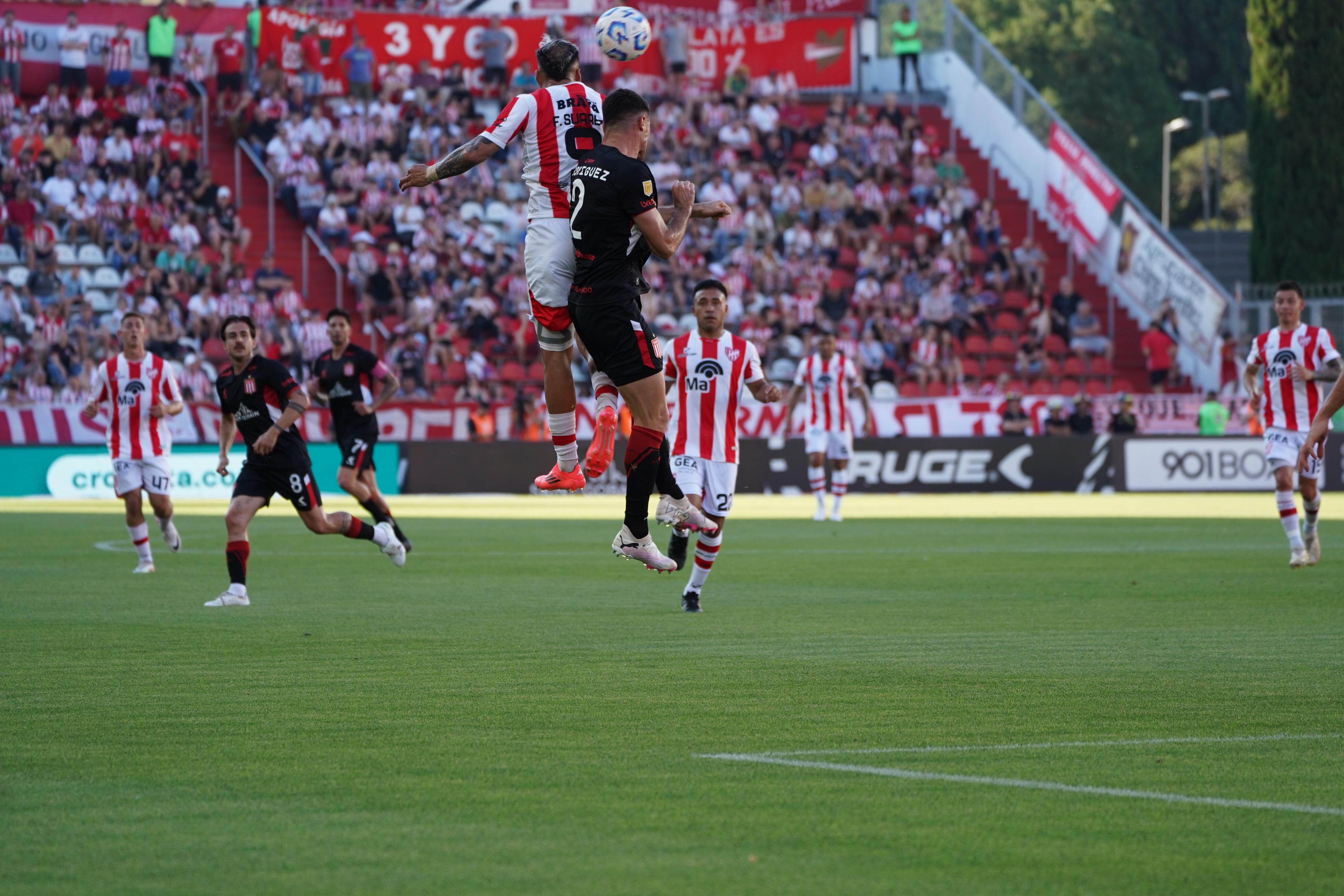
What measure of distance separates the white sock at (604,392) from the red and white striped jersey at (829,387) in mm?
16399

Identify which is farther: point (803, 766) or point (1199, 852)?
point (803, 766)

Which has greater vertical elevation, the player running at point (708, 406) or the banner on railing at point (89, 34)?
the banner on railing at point (89, 34)

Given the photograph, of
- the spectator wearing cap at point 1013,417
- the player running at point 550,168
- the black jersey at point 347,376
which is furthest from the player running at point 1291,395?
the spectator wearing cap at point 1013,417

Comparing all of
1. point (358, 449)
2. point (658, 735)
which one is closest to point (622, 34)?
point (658, 735)

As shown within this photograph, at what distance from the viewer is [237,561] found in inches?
523

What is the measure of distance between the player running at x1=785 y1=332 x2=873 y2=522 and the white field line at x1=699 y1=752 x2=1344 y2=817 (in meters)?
18.8

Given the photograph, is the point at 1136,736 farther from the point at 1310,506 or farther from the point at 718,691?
the point at 1310,506

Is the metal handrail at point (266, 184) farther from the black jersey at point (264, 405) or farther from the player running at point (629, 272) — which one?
the player running at point (629, 272)

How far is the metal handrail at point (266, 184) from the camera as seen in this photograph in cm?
3672

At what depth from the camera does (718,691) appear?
337 inches

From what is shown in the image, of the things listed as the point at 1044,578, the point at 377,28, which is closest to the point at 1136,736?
the point at 1044,578

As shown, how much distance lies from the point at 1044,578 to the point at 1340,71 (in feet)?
105

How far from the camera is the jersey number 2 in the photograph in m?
8.75

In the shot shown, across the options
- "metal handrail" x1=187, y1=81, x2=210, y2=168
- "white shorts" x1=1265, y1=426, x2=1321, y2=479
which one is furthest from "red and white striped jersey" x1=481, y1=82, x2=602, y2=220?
"metal handrail" x1=187, y1=81, x2=210, y2=168
